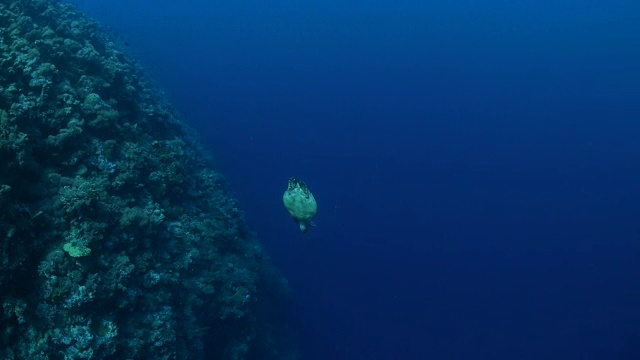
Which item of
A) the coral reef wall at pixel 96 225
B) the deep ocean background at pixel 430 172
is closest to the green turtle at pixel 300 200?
the coral reef wall at pixel 96 225

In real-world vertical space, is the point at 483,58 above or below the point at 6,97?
above

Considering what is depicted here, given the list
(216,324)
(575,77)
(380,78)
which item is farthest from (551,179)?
(216,324)

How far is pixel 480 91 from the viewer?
50.8 metres

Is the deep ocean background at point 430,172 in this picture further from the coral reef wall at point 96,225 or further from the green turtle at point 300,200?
the green turtle at point 300,200

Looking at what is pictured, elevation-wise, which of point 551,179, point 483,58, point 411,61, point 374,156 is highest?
point 483,58

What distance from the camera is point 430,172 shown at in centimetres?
3738

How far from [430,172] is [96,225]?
3404cm

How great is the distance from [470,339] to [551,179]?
Result: 23.1 meters

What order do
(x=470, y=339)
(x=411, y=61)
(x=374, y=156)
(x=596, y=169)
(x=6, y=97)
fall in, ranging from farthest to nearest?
(x=411, y=61) < (x=596, y=169) < (x=374, y=156) < (x=470, y=339) < (x=6, y=97)

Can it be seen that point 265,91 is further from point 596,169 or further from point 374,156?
point 596,169

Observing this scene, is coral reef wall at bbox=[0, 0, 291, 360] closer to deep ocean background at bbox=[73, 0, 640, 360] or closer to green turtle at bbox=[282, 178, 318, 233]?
green turtle at bbox=[282, 178, 318, 233]

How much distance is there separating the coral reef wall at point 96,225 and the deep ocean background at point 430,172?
10429 millimetres

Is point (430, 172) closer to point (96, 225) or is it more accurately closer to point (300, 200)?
point (300, 200)

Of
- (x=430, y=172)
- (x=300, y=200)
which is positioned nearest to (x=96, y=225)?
(x=300, y=200)
